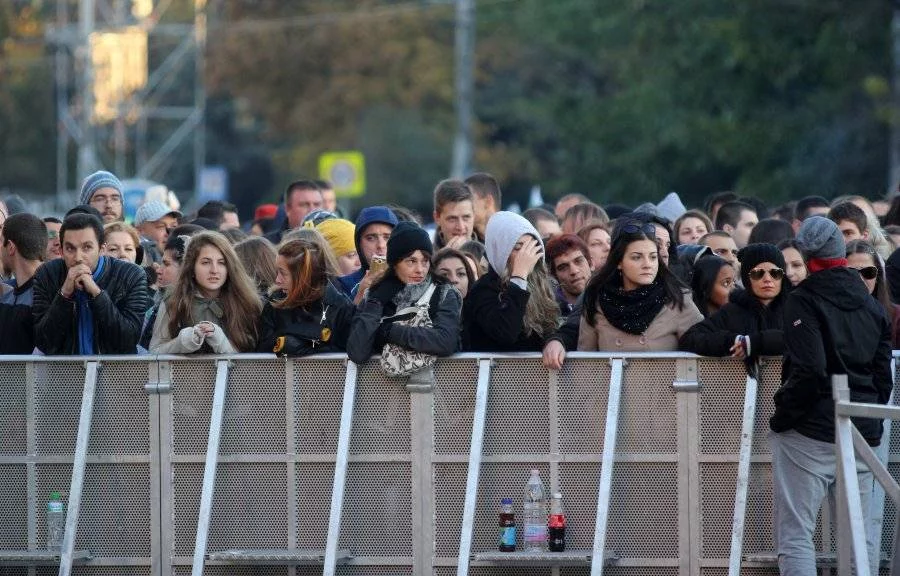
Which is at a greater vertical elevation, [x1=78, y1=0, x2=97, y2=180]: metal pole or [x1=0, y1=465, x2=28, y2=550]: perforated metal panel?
[x1=78, y1=0, x2=97, y2=180]: metal pole

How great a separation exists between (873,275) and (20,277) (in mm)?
4798

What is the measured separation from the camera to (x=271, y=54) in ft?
175

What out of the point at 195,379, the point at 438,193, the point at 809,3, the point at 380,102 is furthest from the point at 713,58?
the point at 195,379

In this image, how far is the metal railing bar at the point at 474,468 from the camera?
30.5 ft

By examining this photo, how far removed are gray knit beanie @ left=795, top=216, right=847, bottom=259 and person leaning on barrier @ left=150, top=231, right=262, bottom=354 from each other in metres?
2.87

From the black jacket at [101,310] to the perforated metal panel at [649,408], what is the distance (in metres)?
2.64

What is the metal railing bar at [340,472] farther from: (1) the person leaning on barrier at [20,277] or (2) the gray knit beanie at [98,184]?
(2) the gray knit beanie at [98,184]

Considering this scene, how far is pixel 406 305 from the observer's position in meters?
9.61

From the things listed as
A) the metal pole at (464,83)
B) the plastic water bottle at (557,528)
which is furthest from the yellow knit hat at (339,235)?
the metal pole at (464,83)

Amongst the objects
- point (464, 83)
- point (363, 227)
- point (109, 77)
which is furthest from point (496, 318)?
point (109, 77)

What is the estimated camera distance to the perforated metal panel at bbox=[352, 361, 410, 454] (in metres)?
9.52

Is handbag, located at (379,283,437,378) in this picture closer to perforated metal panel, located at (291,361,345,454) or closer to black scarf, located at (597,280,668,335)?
perforated metal panel, located at (291,361,345,454)

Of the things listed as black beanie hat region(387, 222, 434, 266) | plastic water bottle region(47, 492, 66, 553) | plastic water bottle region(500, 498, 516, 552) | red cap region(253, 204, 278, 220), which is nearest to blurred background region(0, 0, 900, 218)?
red cap region(253, 204, 278, 220)

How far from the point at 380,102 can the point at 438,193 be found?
42792 mm
